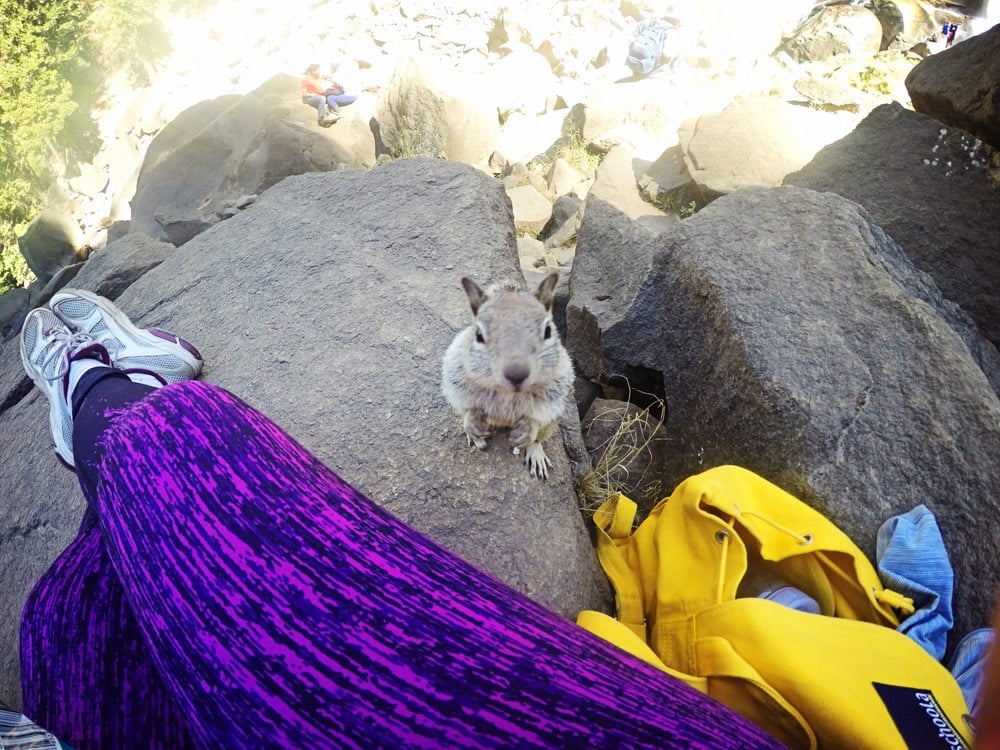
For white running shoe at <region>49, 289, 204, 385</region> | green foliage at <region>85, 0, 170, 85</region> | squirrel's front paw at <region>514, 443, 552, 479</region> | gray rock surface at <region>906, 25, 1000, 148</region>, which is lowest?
squirrel's front paw at <region>514, 443, 552, 479</region>

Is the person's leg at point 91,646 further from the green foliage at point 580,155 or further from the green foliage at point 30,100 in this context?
the green foliage at point 580,155

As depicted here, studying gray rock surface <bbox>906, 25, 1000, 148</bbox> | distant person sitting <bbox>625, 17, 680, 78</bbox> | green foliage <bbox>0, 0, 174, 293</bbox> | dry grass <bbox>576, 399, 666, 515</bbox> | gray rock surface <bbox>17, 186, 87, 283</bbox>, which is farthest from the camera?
distant person sitting <bbox>625, 17, 680, 78</bbox>

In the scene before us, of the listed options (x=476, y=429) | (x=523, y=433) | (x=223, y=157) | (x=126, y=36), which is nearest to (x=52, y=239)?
(x=223, y=157)

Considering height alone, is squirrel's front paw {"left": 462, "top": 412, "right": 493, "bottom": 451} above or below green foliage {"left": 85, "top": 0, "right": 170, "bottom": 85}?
below

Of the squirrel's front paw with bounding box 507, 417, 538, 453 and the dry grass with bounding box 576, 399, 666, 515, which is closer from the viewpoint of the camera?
the squirrel's front paw with bounding box 507, 417, 538, 453

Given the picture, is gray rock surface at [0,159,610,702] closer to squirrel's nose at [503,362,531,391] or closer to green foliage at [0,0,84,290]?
squirrel's nose at [503,362,531,391]

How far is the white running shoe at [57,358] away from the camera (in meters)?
2.67

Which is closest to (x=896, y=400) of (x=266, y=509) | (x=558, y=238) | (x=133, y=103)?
(x=266, y=509)

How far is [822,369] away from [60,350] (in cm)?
364

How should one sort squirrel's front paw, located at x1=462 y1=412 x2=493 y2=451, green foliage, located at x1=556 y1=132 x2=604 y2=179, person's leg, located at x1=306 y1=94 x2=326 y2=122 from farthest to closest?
person's leg, located at x1=306 y1=94 x2=326 y2=122 < green foliage, located at x1=556 y1=132 x2=604 y2=179 < squirrel's front paw, located at x1=462 y1=412 x2=493 y2=451

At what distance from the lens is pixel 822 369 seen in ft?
8.32

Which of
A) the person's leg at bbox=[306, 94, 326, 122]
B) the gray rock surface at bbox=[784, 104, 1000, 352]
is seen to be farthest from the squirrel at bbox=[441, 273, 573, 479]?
the person's leg at bbox=[306, 94, 326, 122]

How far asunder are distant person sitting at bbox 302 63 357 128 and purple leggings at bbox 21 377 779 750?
1174 centimetres

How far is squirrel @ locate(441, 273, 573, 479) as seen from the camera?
83.6 inches
